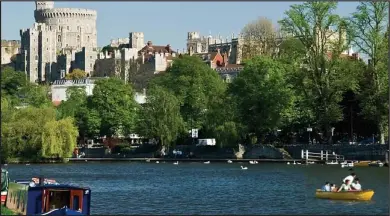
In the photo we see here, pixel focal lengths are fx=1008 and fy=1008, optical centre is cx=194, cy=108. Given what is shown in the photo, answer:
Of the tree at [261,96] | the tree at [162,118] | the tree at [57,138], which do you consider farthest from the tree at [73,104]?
the tree at [261,96]

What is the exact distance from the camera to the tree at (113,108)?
9819cm

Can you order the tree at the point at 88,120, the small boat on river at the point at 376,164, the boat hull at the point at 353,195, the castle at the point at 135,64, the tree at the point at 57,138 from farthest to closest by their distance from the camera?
1. the castle at the point at 135,64
2. the tree at the point at 88,120
3. the tree at the point at 57,138
4. the small boat on river at the point at 376,164
5. the boat hull at the point at 353,195

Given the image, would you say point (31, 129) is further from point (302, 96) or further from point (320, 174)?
point (320, 174)

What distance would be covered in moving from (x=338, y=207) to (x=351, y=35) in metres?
37.0

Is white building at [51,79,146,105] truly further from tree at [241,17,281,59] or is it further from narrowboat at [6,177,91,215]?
narrowboat at [6,177,91,215]

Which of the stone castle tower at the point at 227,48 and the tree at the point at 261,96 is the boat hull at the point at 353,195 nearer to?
the tree at the point at 261,96

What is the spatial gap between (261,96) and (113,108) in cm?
2119

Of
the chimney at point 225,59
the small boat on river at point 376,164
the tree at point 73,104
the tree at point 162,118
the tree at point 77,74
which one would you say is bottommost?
the small boat on river at point 376,164

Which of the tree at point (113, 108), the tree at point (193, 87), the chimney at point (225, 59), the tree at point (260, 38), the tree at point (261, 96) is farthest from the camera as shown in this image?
the chimney at point (225, 59)

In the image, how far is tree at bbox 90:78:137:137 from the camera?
9819 cm

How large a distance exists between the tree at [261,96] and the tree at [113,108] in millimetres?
16599

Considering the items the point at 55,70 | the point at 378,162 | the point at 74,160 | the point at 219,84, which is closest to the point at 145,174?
the point at 378,162

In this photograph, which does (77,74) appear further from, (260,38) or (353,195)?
(353,195)

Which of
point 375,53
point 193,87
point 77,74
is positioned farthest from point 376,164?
point 77,74
